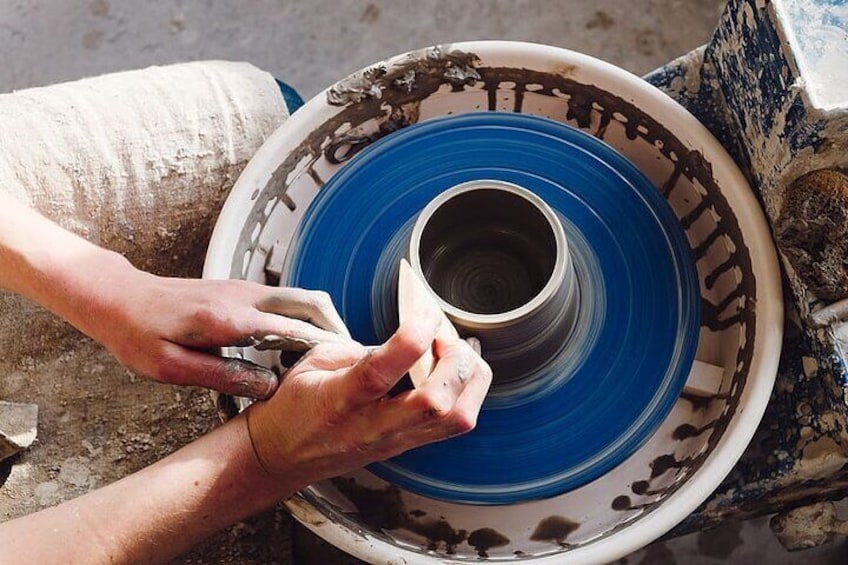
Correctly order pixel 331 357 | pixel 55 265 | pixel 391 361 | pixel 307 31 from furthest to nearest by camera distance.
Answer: pixel 307 31 < pixel 55 265 < pixel 331 357 < pixel 391 361

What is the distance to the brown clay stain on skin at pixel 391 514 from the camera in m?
1.43

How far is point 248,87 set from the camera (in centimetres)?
155

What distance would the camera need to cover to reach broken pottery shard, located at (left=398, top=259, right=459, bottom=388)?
1091 millimetres

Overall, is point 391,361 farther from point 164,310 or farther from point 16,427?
point 16,427

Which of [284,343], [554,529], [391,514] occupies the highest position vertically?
[284,343]

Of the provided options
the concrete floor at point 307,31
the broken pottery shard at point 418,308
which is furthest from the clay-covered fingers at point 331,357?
the concrete floor at point 307,31

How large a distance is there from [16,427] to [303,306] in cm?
52

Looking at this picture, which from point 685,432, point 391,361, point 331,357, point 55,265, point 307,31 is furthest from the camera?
point 307,31

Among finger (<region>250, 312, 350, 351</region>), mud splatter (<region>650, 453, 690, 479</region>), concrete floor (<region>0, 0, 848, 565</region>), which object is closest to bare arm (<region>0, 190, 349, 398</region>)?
finger (<region>250, 312, 350, 351</region>)

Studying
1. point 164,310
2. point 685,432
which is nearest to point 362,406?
point 164,310

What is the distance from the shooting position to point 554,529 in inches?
55.5

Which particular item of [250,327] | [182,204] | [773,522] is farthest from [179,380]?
[773,522]

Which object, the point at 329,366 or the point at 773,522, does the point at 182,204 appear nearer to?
the point at 329,366

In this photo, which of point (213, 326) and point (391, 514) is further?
point (391, 514)
